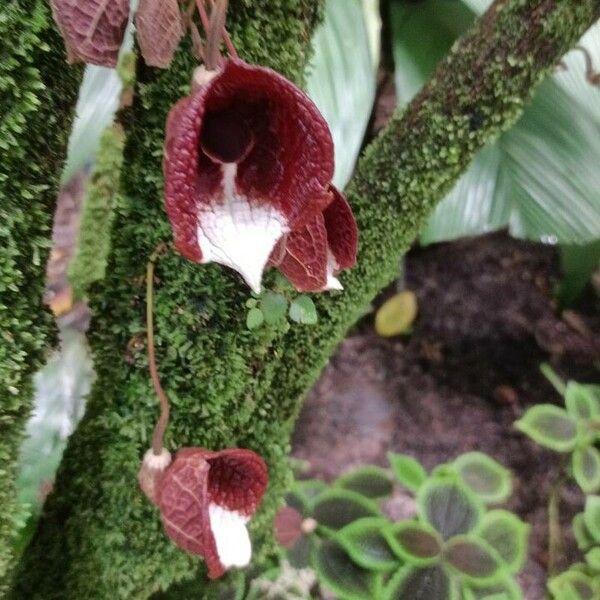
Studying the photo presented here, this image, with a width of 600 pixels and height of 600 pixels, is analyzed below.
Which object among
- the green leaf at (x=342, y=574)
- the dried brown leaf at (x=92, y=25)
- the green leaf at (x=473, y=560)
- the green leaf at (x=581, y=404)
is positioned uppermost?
the dried brown leaf at (x=92, y=25)

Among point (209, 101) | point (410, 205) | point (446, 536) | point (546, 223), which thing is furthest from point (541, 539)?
point (209, 101)

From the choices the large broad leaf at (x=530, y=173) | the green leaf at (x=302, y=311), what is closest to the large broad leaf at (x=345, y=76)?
the large broad leaf at (x=530, y=173)

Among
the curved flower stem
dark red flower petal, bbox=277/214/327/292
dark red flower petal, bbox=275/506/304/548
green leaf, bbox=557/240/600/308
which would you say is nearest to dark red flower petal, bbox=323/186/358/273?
dark red flower petal, bbox=277/214/327/292

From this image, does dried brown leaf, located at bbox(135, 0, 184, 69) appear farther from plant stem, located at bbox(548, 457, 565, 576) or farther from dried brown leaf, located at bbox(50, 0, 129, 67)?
plant stem, located at bbox(548, 457, 565, 576)

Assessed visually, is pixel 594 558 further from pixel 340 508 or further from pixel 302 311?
pixel 302 311

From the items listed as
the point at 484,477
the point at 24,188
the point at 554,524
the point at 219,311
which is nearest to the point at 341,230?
the point at 219,311

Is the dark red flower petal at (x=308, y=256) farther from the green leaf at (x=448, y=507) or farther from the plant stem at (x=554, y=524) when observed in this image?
the plant stem at (x=554, y=524)
